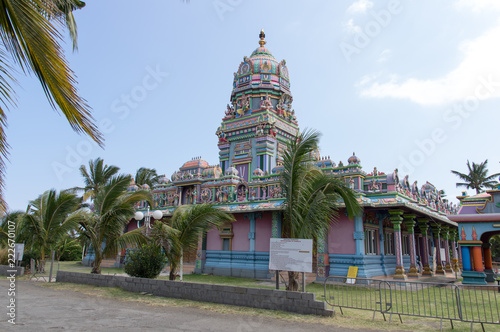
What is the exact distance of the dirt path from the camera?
7.21 m

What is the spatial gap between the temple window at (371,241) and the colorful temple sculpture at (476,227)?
11.8ft

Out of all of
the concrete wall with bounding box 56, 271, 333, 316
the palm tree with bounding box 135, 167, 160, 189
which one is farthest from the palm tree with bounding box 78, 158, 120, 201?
the concrete wall with bounding box 56, 271, 333, 316

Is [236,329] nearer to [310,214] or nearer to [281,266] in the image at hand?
[281,266]

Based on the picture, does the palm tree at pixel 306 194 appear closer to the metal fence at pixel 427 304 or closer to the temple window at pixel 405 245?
the metal fence at pixel 427 304

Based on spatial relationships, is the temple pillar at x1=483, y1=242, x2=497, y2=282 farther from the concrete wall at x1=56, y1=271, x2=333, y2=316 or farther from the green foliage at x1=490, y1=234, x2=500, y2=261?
the green foliage at x1=490, y1=234, x2=500, y2=261

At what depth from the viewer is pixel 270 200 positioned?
19.0m

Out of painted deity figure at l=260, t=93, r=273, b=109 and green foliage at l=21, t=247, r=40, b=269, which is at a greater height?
painted deity figure at l=260, t=93, r=273, b=109

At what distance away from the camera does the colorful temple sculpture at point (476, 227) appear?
1497 cm

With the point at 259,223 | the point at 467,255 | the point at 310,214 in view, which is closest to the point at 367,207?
the point at 467,255

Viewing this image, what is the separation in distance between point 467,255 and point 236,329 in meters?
12.3

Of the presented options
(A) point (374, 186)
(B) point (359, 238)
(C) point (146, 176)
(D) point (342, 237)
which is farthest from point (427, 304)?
(C) point (146, 176)

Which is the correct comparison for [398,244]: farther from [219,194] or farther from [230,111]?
[230,111]

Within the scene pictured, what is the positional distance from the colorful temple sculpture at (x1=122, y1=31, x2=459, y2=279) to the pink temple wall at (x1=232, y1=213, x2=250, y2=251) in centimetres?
→ 5

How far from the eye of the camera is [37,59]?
11.0 feet
